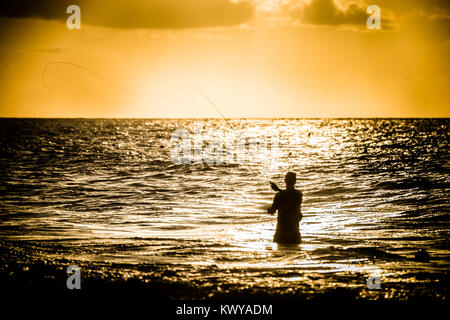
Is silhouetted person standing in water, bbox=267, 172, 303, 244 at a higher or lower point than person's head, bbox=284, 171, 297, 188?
lower

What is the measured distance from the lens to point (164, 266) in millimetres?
8938

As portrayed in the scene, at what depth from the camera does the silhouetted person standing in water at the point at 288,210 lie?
10211mm

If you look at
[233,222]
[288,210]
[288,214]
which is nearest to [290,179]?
[288,210]

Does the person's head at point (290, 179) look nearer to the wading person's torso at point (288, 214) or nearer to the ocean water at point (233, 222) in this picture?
the wading person's torso at point (288, 214)

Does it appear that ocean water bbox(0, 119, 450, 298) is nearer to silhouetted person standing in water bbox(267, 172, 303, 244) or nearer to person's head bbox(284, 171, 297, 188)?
silhouetted person standing in water bbox(267, 172, 303, 244)

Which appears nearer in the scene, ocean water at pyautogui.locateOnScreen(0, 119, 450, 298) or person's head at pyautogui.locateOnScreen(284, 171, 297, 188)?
ocean water at pyautogui.locateOnScreen(0, 119, 450, 298)

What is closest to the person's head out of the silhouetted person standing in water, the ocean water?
the silhouetted person standing in water

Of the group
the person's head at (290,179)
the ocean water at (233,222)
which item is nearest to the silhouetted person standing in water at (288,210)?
the person's head at (290,179)

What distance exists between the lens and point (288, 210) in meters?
10.3

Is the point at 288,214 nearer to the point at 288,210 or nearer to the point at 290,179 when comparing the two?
the point at 288,210

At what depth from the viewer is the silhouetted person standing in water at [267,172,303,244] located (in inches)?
402

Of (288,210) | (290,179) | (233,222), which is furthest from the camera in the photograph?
(233,222)

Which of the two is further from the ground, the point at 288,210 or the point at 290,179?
the point at 290,179
